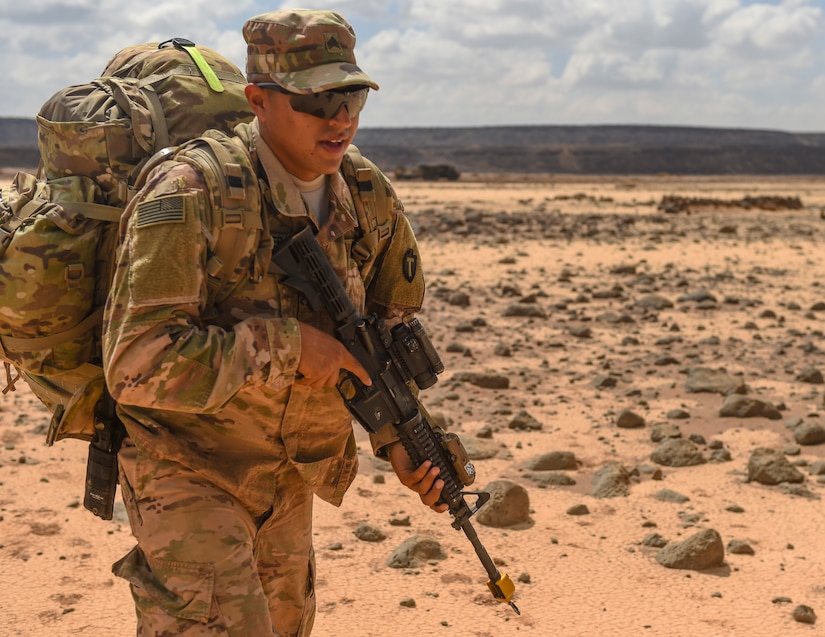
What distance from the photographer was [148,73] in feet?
8.82

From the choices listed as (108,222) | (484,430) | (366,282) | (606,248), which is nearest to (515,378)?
(484,430)

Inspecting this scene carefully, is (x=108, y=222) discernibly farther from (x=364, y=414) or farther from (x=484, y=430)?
(x=484, y=430)

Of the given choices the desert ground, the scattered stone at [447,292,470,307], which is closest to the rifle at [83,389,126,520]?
the desert ground

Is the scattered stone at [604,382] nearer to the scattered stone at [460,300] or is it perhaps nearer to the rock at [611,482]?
the rock at [611,482]

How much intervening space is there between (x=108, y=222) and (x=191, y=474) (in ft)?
1.99

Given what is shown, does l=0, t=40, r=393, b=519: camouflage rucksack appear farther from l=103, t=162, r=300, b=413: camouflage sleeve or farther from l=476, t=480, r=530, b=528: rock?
l=476, t=480, r=530, b=528: rock

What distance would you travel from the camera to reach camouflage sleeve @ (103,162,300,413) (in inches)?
85.1

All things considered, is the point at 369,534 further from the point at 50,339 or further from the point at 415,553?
the point at 50,339

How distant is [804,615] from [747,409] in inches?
110

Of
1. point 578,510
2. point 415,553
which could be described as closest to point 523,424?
point 578,510

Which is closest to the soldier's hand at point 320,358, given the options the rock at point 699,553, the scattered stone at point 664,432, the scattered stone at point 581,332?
the rock at point 699,553

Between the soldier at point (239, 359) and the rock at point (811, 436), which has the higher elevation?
the soldier at point (239, 359)

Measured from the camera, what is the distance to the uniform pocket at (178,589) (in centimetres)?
228

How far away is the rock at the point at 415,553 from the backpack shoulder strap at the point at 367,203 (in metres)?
2.12
